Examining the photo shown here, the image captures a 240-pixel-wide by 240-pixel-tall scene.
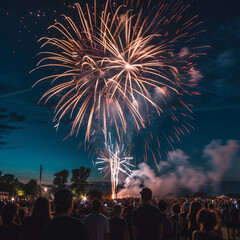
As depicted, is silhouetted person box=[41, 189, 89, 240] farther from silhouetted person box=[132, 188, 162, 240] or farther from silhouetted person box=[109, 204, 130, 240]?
silhouetted person box=[109, 204, 130, 240]

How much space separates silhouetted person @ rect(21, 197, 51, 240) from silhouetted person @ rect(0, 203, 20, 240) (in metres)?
0.33

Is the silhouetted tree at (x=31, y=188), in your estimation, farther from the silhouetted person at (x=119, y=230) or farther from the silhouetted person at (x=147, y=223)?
the silhouetted person at (x=147, y=223)

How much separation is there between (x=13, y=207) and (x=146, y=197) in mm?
2472

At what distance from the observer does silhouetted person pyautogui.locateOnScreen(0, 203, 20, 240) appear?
4.02 m

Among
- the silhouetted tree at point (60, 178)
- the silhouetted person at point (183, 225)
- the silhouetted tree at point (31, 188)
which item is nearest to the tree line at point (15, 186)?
the silhouetted tree at point (31, 188)

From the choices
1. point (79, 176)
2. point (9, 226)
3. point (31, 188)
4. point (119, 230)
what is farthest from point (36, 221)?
point (31, 188)

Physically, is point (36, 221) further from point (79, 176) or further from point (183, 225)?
point (79, 176)

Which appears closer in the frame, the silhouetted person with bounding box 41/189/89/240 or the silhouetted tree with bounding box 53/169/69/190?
the silhouetted person with bounding box 41/189/89/240

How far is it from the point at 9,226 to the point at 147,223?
8.02 feet

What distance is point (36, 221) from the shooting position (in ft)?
12.7

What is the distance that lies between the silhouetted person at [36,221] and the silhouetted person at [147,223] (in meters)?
1.78

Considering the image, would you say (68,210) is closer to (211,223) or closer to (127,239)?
(211,223)

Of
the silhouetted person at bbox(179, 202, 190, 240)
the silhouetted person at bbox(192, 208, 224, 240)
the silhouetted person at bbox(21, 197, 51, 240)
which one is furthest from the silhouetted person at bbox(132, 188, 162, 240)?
the silhouetted person at bbox(179, 202, 190, 240)

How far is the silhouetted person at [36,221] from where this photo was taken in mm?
3773
